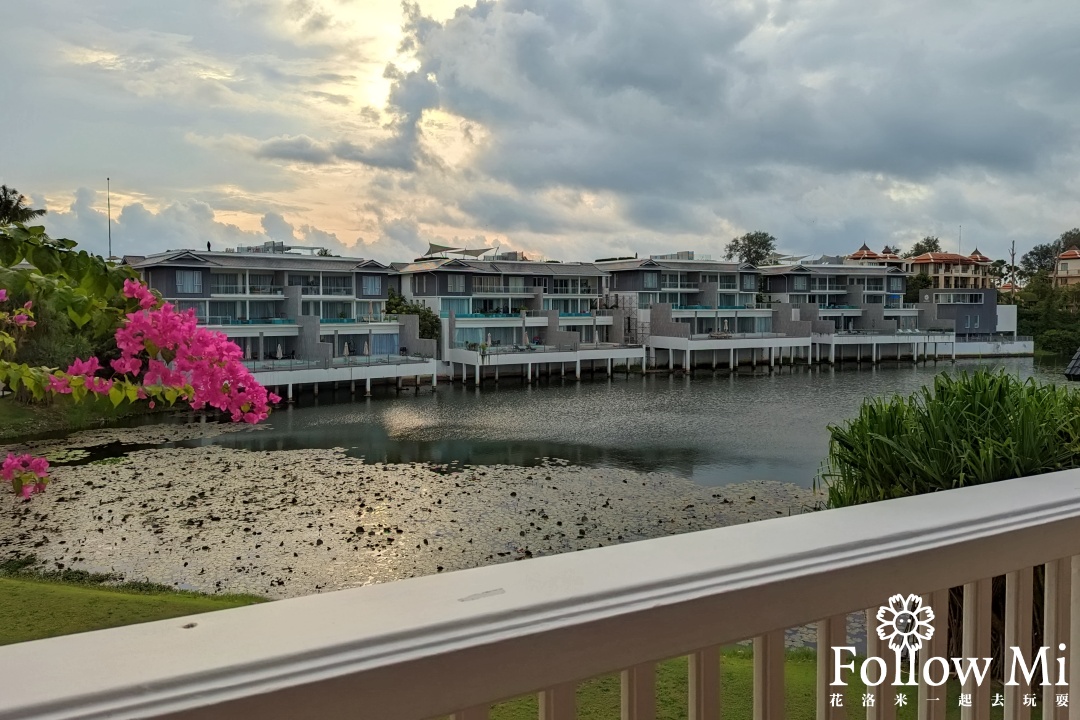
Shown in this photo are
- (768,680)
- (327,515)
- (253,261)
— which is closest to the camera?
(768,680)

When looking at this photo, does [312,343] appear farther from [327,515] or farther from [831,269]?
[831,269]

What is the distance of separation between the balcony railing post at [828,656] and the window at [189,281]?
2216 centimetres

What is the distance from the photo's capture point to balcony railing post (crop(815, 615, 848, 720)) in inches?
28.1

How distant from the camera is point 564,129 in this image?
1446 inches

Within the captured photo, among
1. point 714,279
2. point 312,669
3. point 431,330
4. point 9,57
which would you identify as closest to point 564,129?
point 714,279

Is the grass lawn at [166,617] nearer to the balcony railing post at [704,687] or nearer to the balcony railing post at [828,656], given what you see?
the balcony railing post at [828,656]

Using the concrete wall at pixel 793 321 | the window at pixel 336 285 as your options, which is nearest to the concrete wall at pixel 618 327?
the concrete wall at pixel 793 321

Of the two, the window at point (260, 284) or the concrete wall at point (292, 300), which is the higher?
the window at point (260, 284)

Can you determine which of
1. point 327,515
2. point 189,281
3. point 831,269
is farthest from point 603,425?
point 831,269

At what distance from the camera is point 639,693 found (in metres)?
0.62

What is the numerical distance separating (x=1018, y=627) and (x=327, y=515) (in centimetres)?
928

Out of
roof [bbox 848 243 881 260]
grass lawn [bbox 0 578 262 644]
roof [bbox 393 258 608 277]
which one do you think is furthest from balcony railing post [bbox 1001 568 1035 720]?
roof [bbox 848 243 881 260]

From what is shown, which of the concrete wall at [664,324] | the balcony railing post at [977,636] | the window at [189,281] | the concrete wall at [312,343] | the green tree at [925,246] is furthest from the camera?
the green tree at [925,246]

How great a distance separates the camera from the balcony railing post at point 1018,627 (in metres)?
0.84
